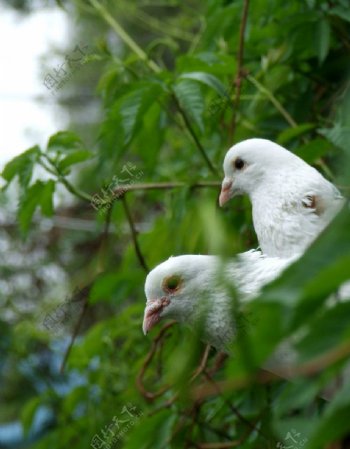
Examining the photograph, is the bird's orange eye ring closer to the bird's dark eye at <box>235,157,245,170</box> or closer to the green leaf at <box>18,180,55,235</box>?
the bird's dark eye at <box>235,157,245,170</box>

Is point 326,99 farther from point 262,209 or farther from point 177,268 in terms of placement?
point 177,268

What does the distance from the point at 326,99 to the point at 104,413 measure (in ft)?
2.52

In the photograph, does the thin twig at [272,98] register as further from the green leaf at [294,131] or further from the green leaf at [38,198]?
the green leaf at [38,198]

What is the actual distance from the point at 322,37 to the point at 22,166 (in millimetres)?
500

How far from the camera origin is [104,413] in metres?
1.76

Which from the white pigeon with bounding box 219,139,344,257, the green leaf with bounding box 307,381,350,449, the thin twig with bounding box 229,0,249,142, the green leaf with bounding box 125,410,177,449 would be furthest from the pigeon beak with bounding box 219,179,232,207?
the green leaf with bounding box 307,381,350,449

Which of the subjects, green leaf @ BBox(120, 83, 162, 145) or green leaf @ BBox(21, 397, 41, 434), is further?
green leaf @ BBox(21, 397, 41, 434)

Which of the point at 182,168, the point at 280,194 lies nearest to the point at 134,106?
the point at 280,194

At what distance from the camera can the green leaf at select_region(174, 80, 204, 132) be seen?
3.87 feet

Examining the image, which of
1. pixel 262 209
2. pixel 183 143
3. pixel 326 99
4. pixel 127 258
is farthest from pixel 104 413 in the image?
pixel 262 209

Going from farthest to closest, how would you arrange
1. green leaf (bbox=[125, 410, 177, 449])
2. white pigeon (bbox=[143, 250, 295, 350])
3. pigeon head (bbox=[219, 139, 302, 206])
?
green leaf (bbox=[125, 410, 177, 449]) → pigeon head (bbox=[219, 139, 302, 206]) → white pigeon (bbox=[143, 250, 295, 350])

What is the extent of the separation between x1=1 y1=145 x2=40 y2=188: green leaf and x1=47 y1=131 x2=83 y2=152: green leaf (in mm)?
26

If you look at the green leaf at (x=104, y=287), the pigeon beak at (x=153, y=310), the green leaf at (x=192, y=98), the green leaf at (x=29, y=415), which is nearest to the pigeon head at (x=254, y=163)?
the green leaf at (x=192, y=98)

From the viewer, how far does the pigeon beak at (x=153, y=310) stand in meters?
0.92
